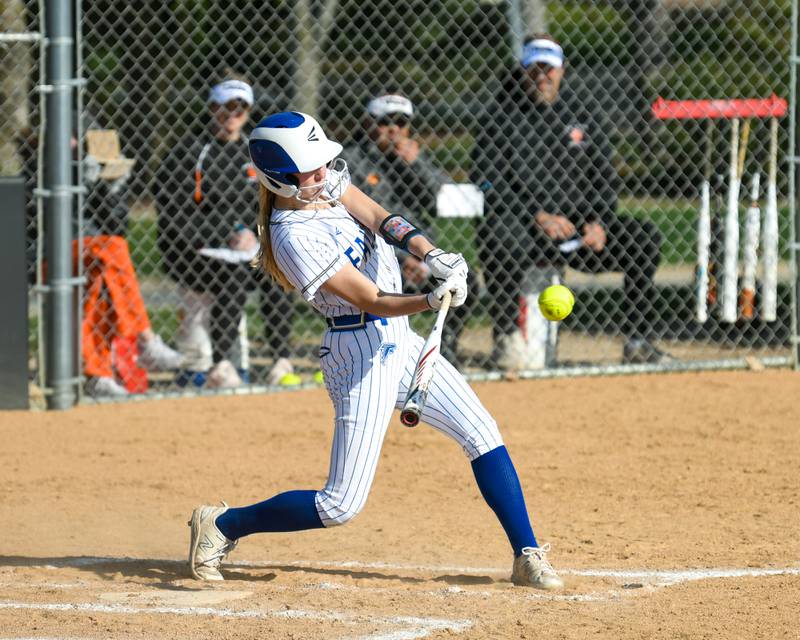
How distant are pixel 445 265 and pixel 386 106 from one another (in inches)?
174

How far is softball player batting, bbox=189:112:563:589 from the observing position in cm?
401

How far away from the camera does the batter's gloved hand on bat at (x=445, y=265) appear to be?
391 centimetres

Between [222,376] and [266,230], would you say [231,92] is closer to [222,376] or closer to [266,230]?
[222,376]

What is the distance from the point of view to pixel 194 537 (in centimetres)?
448

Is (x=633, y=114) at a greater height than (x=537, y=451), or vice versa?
(x=633, y=114)

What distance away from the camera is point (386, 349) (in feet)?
13.9

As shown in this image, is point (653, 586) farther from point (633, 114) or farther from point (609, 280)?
point (609, 280)

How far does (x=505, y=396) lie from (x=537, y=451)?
137cm

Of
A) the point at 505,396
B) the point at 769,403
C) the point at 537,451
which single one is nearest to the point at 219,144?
the point at 505,396

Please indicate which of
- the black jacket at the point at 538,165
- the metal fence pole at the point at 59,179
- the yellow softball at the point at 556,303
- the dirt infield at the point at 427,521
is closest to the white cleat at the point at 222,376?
the dirt infield at the point at 427,521

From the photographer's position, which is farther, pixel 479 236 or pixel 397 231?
pixel 479 236

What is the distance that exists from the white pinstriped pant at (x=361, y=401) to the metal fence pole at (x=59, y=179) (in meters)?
3.63

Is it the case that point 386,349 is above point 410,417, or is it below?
above

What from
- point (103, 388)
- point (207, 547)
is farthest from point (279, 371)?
point (207, 547)
